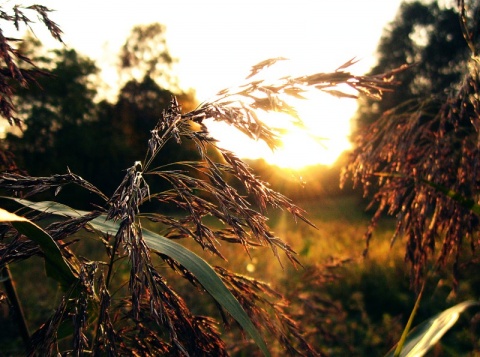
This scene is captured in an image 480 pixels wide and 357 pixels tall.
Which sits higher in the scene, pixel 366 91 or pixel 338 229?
pixel 366 91

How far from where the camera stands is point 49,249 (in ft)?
2.78

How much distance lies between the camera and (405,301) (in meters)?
5.80

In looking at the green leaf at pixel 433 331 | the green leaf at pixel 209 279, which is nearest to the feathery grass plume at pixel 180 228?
the green leaf at pixel 209 279

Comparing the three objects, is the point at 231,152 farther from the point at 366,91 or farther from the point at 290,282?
the point at 290,282

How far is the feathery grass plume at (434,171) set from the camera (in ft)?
5.05

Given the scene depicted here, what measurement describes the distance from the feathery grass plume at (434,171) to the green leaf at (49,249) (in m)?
0.93

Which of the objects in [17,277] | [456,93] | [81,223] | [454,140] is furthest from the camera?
[17,277]

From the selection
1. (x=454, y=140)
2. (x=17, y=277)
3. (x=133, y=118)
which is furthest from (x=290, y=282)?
(x=133, y=118)

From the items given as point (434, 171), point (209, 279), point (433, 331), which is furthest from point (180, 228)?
point (434, 171)

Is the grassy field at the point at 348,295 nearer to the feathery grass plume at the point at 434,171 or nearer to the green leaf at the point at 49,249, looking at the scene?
the feathery grass plume at the point at 434,171

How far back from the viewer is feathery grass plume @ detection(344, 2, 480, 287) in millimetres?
1539

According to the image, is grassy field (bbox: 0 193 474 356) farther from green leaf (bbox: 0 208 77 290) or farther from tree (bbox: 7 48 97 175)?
tree (bbox: 7 48 97 175)

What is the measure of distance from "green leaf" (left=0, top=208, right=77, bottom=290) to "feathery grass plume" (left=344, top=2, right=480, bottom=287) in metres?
0.93

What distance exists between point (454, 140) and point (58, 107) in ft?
105
